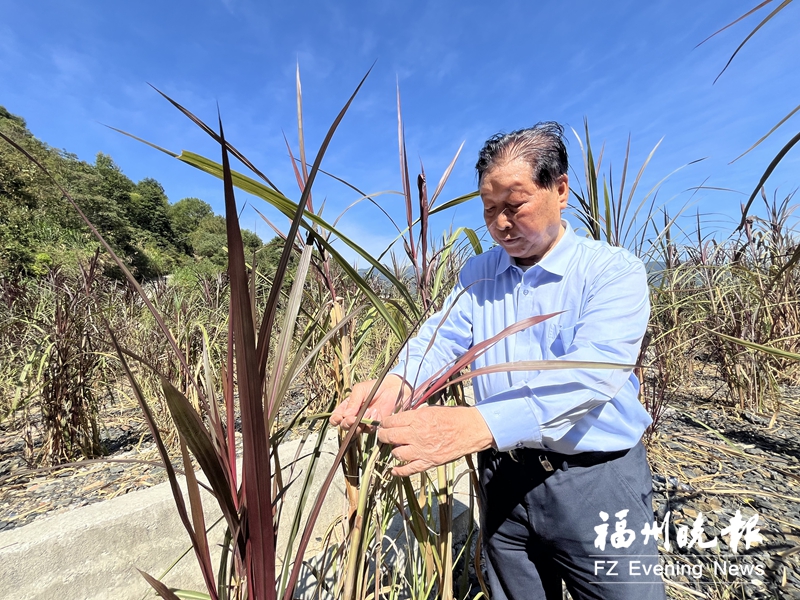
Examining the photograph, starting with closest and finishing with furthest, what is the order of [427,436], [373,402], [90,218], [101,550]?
[427,436]
[373,402]
[101,550]
[90,218]

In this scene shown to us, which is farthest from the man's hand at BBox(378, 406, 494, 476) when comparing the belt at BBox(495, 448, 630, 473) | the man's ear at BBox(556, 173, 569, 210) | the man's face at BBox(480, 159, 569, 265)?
the man's ear at BBox(556, 173, 569, 210)

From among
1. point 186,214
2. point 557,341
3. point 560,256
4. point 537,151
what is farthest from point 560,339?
point 186,214

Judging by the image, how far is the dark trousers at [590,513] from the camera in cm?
91

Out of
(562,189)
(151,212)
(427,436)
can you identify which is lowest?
(427,436)

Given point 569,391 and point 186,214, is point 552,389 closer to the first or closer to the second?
point 569,391

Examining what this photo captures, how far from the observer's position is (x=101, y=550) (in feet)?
3.97

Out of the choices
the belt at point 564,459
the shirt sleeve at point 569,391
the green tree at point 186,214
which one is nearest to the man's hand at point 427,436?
the shirt sleeve at point 569,391

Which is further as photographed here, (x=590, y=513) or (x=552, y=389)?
(x=590, y=513)

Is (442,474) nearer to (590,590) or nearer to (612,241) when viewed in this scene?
(590,590)

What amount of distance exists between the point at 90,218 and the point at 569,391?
39.1 ft

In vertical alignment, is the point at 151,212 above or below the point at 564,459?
above

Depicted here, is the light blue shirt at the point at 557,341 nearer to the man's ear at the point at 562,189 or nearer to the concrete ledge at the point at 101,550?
the man's ear at the point at 562,189

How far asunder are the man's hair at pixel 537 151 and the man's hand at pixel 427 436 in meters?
0.57

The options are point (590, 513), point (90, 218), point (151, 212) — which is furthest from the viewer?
point (151, 212)
